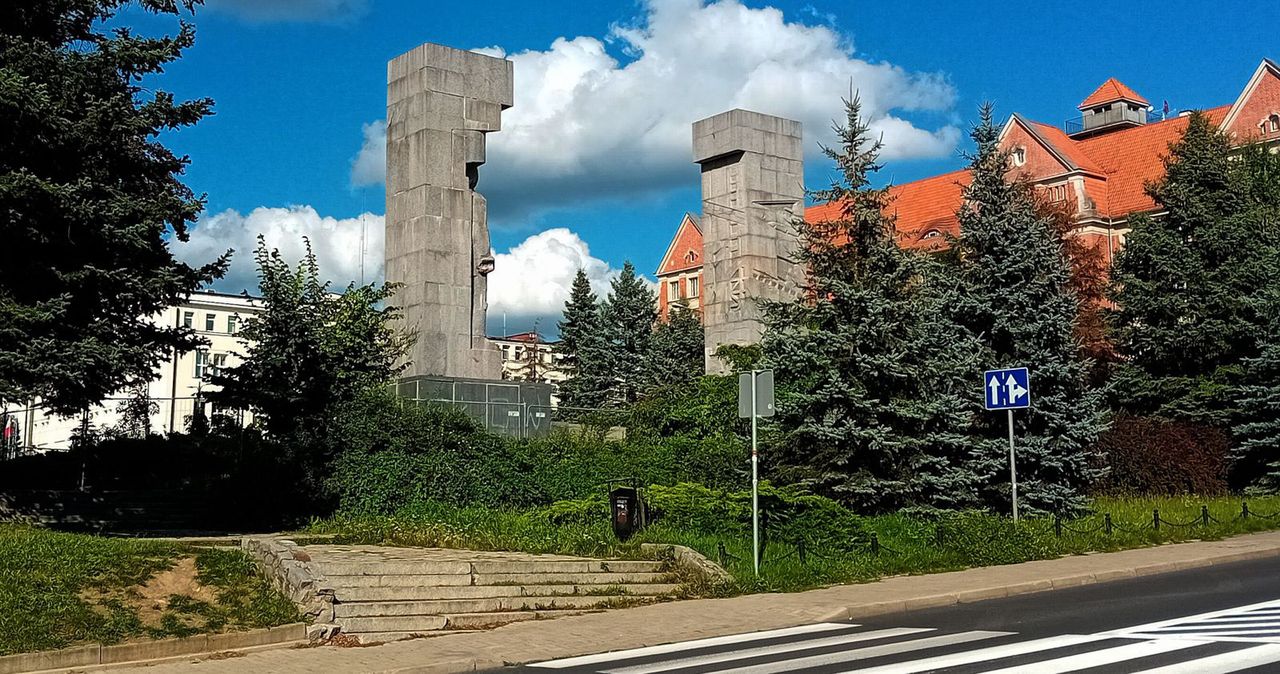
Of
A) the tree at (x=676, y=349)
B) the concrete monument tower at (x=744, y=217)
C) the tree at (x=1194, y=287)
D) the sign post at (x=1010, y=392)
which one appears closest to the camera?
the sign post at (x=1010, y=392)

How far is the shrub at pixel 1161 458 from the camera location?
1180 inches

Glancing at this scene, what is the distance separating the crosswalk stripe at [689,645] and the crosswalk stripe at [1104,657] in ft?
10.1

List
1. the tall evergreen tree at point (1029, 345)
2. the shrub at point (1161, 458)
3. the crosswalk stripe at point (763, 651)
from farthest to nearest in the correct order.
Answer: the shrub at point (1161, 458) < the tall evergreen tree at point (1029, 345) < the crosswalk stripe at point (763, 651)

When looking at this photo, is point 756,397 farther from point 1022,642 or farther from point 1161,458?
point 1161,458

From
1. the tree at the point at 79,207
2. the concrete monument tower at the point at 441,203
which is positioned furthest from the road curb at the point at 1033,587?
the concrete monument tower at the point at 441,203

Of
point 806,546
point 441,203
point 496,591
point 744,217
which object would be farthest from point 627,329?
point 496,591

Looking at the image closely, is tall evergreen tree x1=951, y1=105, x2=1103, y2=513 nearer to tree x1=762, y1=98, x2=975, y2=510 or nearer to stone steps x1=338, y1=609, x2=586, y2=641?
tree x1=762, y1=98, x2=975, y2=510

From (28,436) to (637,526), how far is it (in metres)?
57.0

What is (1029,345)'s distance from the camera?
25.9 m

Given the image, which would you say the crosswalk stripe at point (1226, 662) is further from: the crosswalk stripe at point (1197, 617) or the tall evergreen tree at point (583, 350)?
the tall evergreen tree at point (583, 350)

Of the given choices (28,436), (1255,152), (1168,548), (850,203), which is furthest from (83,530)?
(28,436)

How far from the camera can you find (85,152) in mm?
17625

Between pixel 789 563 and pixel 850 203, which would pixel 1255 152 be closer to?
pixel 850 203

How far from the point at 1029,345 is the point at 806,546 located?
10008 mm
